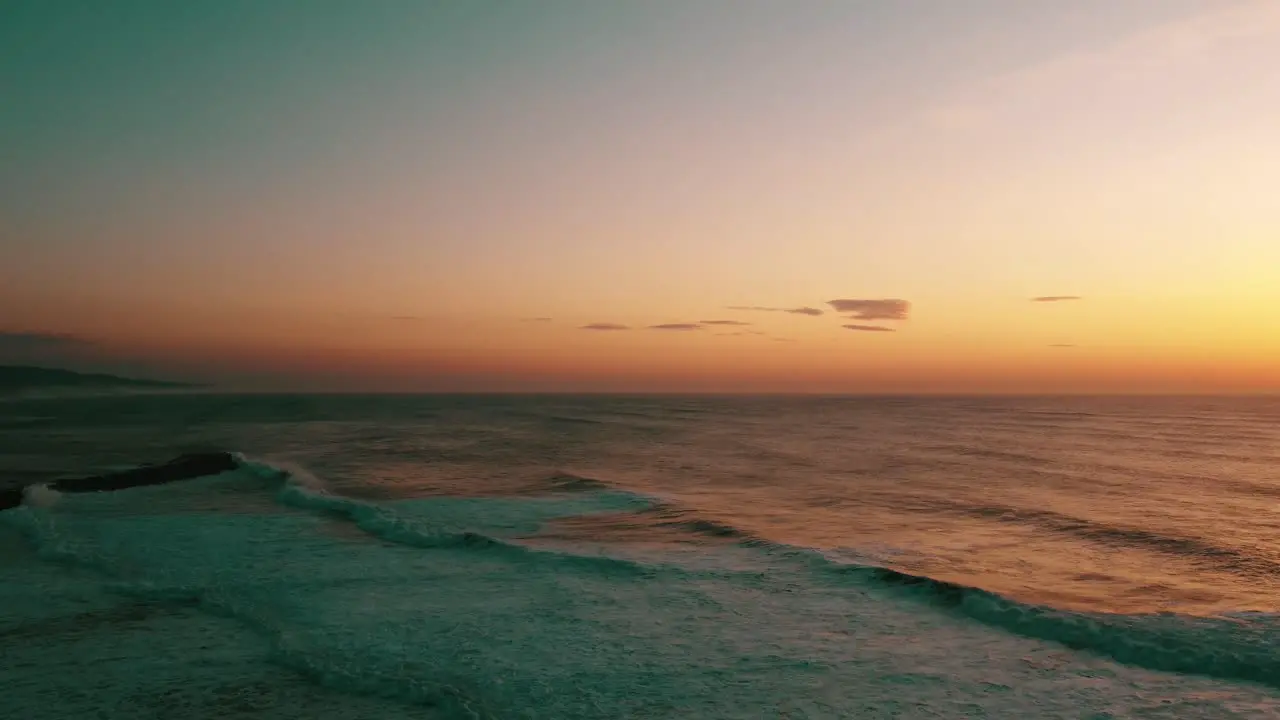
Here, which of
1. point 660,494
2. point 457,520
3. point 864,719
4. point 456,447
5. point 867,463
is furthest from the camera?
point 456,447

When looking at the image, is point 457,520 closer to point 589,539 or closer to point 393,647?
point 589,539

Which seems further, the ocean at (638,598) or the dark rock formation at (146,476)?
the dark rock formation at (146,476)

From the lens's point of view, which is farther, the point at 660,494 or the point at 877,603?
the point at 660,494

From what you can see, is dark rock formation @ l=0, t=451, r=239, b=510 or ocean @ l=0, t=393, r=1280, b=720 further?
dark rock formation @ l=0, t=451, r=239, b=510

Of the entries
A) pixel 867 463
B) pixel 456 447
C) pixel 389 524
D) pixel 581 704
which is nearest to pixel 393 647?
pixel 581 704

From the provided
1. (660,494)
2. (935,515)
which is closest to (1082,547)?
(935,515)

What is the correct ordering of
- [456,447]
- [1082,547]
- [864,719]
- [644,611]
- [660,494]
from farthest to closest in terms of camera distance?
[456,447]
[660,494]
[1082,547]
[644,611]
[864,719]

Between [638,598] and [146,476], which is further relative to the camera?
[146,476]
